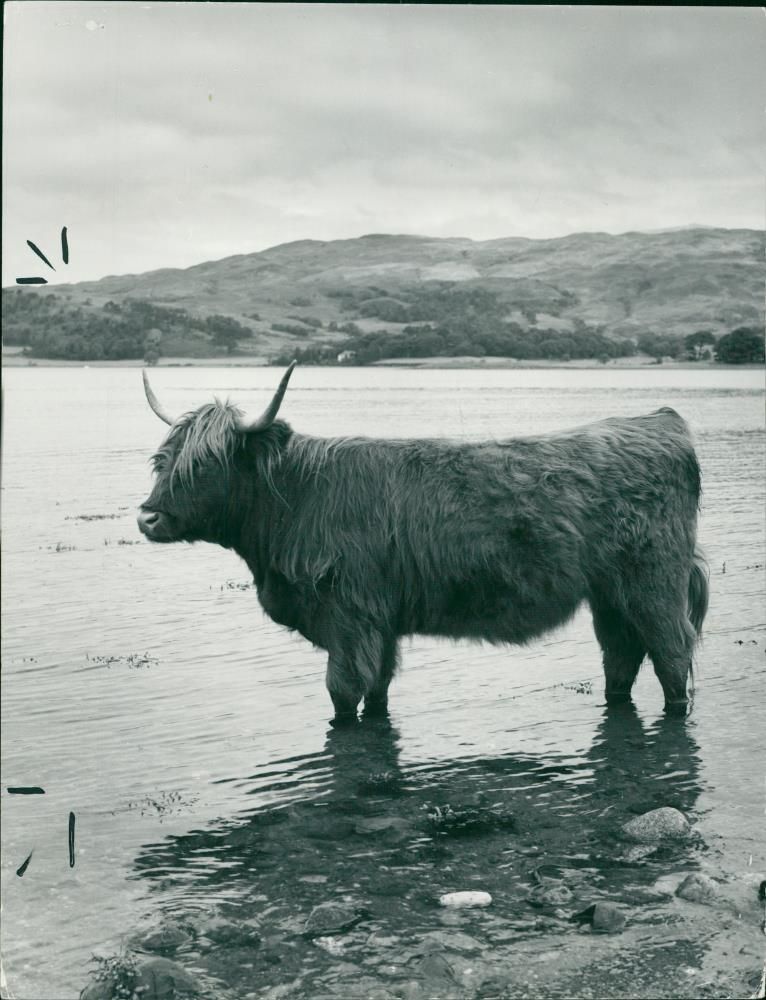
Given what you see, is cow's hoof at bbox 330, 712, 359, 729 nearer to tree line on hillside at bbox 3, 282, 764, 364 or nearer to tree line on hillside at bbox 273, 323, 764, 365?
tree line on hillside at bbox 3, 282, 764, 364

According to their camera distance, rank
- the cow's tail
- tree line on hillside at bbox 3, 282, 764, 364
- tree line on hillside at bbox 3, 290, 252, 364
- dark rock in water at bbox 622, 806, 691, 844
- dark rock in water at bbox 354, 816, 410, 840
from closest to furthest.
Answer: dark rock in water at bbox 622, 806, 691, 844, dark rock in water at bbox 354, 816, 410, 840, the cow's tail, tree line on hillside at bbox 3, 290, 252, 364, tree line on hillside at bbox 3, 282, 764, 364

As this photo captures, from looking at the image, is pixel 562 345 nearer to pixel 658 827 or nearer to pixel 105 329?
pixel 105 329

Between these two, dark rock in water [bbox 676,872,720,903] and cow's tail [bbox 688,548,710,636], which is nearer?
dark rock in water [bbox 676,872,720,903]

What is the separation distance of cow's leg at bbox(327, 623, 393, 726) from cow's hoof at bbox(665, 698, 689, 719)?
1657mm

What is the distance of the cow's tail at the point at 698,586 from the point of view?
5836 mm

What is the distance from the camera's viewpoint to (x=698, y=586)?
5.84 metres

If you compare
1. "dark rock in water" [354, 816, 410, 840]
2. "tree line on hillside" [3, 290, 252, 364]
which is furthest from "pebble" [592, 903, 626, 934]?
"tree line on hillside" [3, 290, 252, 364]

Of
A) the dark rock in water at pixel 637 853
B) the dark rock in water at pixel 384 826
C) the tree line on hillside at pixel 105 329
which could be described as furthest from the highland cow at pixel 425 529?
the dark rock in water at pixel 637 853

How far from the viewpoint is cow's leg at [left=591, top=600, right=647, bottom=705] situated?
19.2ft

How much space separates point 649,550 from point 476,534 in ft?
3.22

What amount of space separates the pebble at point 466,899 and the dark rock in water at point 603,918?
0.32m

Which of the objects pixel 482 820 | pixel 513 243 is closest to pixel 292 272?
pixel 513 243

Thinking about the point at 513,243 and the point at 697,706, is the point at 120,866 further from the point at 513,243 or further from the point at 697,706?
the point at 513,243

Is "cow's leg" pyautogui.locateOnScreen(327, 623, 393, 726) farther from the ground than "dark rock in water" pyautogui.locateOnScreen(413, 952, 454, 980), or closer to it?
farther from the ground
